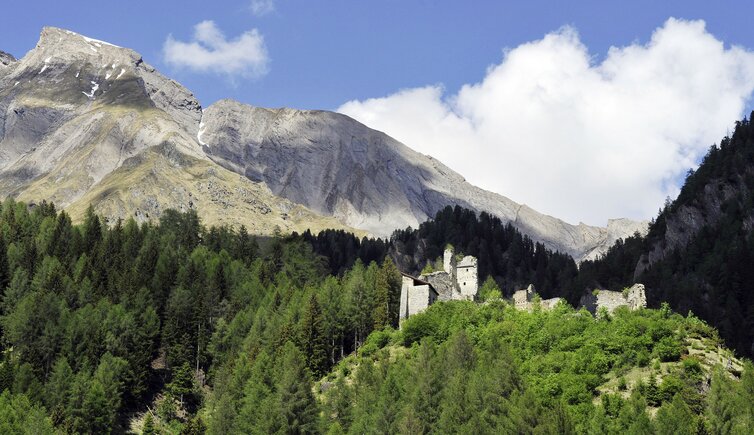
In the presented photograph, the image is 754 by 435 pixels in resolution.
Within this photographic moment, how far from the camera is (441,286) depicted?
118 metres

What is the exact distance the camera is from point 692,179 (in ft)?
644

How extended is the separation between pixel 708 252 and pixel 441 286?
65532 mm

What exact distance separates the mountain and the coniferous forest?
39328 millimetres

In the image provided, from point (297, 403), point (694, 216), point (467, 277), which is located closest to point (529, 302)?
point (467, 277)

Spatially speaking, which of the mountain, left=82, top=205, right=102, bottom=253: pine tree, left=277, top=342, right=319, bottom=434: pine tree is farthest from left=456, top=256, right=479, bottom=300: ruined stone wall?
left=82, top=205, right=102, bottom=253: pine tree

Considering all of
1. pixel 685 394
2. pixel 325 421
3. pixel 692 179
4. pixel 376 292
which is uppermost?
A: pixel 692 179

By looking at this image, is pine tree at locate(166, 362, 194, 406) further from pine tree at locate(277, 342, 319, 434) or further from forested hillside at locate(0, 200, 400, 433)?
pine tree at locate(277, 342, 319, 434)

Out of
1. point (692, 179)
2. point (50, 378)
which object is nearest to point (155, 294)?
point (50, 378)

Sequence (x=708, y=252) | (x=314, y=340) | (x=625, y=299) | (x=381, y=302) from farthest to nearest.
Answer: (x=708, y=252) < (x=381, y=302) < (x=625, y=299) < (x=314, y=340)

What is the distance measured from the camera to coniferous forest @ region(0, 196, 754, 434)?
239 feet

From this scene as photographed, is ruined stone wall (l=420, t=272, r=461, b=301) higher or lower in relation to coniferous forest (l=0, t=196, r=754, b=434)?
higher

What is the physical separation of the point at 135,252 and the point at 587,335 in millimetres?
74636

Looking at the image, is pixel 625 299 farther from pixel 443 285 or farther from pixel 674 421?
pixel 674 421

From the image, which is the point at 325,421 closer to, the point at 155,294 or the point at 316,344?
the point at 316,344
